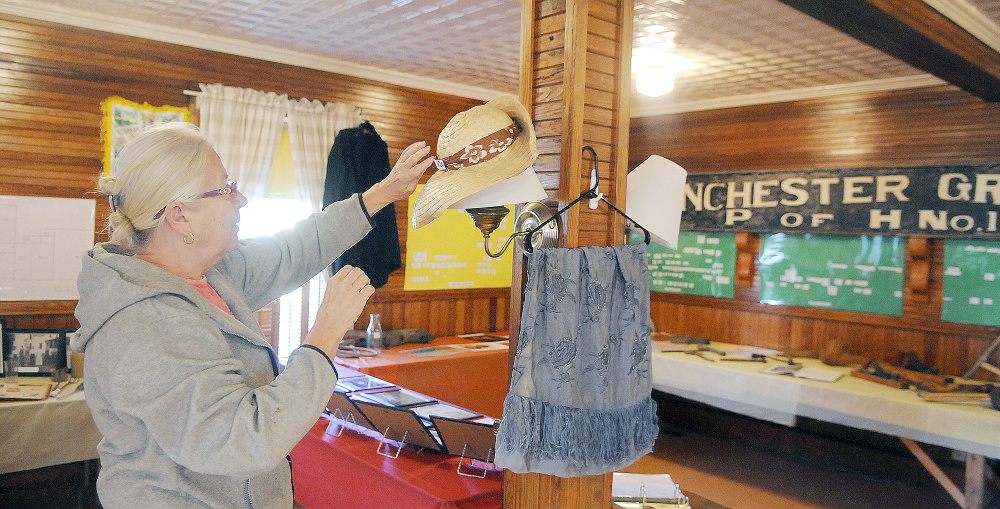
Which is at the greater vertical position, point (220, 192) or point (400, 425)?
point (220, 192)

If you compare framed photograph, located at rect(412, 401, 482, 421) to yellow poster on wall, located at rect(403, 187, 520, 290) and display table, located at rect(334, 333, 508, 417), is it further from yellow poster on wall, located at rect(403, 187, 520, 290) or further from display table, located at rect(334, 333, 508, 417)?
yellow poster on wall, located at rect(403, 187, 520, 290)

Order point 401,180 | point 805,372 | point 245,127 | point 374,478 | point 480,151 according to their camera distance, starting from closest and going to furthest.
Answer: point 480,151, point 401,180, point 374,478, point 805,372, point 245,127

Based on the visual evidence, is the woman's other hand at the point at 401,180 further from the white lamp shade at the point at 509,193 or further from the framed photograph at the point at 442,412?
the framed photograph at the point at 442,412

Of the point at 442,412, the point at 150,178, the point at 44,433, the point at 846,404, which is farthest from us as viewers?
the point at 846,404

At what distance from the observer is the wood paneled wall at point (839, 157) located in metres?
4.34

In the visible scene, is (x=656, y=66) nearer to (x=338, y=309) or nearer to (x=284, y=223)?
(x=284, y=223)

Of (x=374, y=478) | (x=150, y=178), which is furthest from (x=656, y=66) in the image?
(x=150, y=178)

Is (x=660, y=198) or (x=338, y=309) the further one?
(x=660, y=198)

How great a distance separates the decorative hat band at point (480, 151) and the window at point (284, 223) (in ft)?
11.1

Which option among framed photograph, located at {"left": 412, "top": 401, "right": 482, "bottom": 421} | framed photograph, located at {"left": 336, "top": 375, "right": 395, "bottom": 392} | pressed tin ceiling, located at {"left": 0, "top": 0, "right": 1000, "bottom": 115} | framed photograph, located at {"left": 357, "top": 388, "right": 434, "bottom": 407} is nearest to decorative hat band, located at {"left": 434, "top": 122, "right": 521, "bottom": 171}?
framed photograph, located at {"left": 412, "top": 401, "right": 482, "bottom": 421}

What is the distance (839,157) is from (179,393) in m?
4.93

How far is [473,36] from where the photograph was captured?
415 centimetres

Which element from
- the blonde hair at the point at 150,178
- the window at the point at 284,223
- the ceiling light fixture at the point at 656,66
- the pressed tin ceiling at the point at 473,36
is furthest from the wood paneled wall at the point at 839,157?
the blonde hair at the point at 150,178

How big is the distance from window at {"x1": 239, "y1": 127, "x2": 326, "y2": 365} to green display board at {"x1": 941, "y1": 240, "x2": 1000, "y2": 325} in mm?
4395
